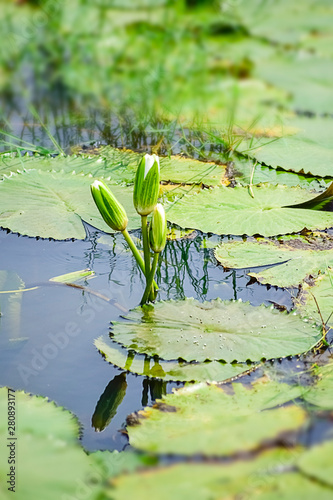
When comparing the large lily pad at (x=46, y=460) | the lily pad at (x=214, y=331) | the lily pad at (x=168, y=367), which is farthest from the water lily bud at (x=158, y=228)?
the large lily pad at (x=46, y=460)

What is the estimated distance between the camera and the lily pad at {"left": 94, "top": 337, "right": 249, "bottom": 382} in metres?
1.13

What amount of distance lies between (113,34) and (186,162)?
2.11 m

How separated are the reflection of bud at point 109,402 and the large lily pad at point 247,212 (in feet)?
2.18

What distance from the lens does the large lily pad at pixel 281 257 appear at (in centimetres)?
148

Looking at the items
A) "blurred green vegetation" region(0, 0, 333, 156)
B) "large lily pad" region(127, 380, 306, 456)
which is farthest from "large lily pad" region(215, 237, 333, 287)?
"blurred green vegetation" region(0, 0, 333, 156)

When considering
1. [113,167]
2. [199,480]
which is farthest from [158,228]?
[113,167]

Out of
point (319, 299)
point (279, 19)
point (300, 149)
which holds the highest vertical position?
point (279, 19)

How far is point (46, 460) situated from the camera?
0.84 m

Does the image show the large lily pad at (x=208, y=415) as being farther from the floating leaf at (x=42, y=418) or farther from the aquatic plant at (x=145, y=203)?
the aquatic plant at (x=145, y=203)

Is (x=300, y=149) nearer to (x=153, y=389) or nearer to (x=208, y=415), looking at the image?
(x=153, y=389)

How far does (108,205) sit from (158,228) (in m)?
0.13

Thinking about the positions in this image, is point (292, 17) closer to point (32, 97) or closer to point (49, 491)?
point (32, 97)

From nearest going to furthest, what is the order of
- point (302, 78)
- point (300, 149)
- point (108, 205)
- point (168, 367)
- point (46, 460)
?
point (46, 460) → point (168, 367) → point (108, 205) → point (300, 149) → point (302, 78)

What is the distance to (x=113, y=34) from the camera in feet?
12.9
